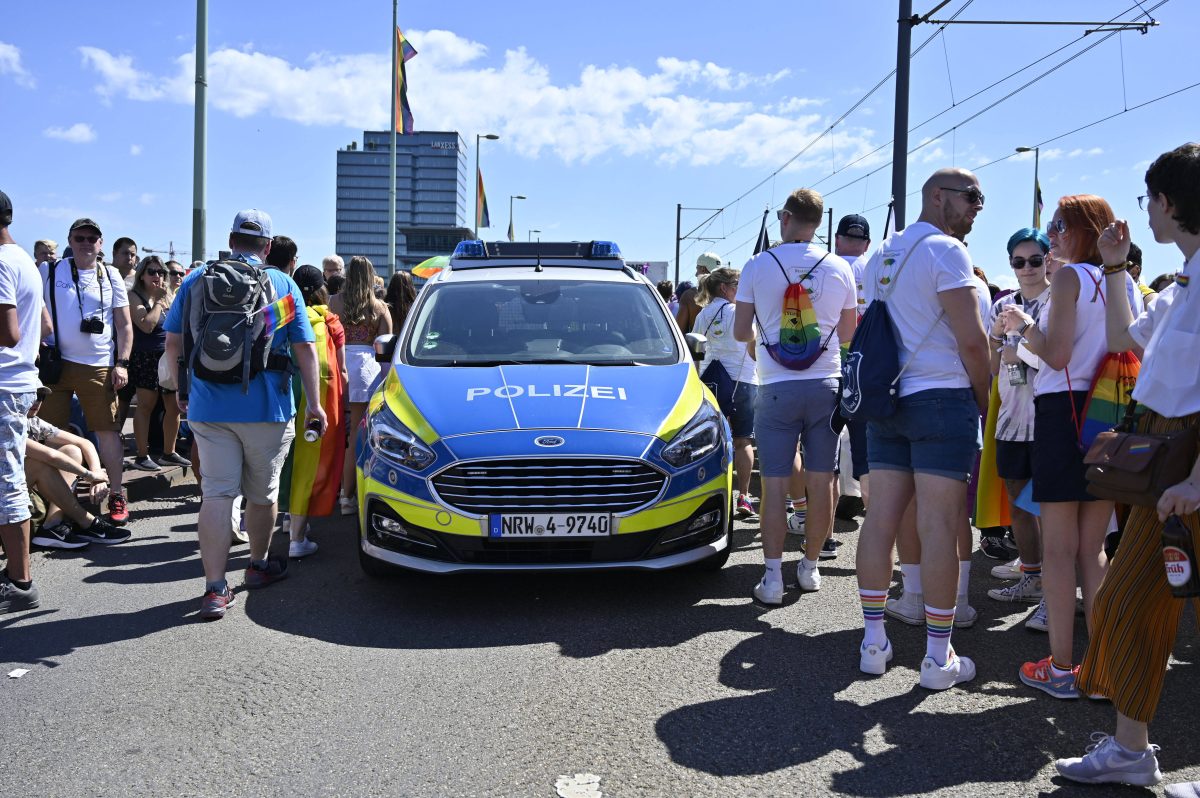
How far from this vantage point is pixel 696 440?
5195mm

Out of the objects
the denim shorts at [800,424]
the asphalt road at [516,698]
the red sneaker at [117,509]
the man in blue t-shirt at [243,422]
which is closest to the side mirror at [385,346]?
the man in blue t-shirt at [243,422]

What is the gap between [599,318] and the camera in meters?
6.30

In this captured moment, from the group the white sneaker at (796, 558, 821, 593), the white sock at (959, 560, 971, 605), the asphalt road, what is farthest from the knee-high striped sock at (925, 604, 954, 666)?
the white sneaker at (796, 558, 821, 593)

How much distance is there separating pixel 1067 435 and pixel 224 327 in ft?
12.5

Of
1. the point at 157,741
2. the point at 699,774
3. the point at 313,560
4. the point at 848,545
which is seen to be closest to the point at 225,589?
the point at 313,560

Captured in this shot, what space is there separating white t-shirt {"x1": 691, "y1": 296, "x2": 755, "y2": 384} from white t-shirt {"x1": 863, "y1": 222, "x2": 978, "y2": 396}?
3.09 metres

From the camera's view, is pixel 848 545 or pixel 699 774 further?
pixel 848 545

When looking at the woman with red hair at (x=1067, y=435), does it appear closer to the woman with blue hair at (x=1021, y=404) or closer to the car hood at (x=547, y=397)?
the woman with blue hair at (x=1021, y=404)

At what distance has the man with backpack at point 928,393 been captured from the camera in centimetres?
397

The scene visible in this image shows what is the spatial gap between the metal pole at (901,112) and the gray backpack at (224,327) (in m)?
9.03

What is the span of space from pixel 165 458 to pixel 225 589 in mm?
5160

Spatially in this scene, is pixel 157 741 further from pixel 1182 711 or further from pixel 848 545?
pixel 848 545

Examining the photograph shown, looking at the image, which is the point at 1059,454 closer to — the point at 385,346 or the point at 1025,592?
the point at 1025,592

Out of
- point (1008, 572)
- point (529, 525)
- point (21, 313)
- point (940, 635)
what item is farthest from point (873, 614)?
point (21, 313)
